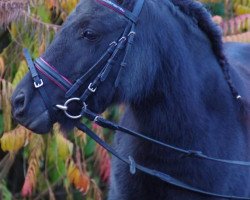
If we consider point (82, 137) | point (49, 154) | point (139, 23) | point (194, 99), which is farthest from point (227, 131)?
point (49, 154)

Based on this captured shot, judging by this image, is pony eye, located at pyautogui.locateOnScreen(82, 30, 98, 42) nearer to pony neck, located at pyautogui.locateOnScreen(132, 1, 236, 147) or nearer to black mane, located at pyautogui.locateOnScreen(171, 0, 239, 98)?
pony neck, located at pyautogui.locateOnScreen(132, 1, 236, 147)

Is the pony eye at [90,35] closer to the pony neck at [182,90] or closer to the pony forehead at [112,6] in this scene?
the pony forehead at [112,6]

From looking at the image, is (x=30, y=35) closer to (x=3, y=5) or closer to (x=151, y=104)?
(x=3, y=5)

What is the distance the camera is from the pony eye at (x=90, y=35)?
289 cm

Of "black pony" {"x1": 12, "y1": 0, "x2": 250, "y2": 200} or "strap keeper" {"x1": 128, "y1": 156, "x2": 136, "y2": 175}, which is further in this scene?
"strap keeper" {"x1": 128, "y1": 156, "x2": 136, "y2": 175}

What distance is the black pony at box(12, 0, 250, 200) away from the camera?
9.53ft

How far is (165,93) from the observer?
3.09m

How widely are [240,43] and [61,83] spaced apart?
226 cm

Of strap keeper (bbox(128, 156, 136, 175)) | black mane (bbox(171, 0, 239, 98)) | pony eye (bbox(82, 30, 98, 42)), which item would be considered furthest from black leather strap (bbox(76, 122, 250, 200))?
black mane (bbox(171, 0, 239, 98))

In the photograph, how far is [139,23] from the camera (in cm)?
300

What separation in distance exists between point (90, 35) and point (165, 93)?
476 mm

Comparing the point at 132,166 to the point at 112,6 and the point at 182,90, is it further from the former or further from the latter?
the point at 112,6

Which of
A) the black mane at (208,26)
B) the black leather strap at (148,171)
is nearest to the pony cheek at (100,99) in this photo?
the black leather strap at (148,171)

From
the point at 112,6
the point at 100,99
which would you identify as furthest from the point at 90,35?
the point at 100,99
